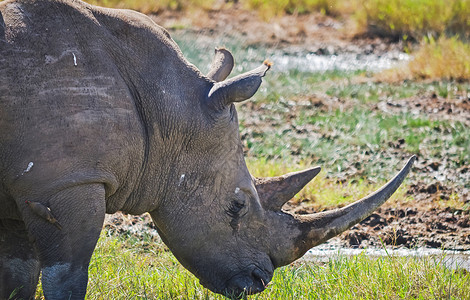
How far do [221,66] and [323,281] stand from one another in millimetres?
1571

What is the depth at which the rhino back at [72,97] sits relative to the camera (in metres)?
4.27

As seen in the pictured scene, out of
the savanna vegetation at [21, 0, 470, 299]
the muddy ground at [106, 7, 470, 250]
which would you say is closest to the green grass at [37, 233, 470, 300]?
the savanna vegetation at [21, 0, 470, 299]

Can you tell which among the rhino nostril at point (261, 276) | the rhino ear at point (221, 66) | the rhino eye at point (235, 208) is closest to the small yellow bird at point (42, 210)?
the rhino eye at point (235, 208)

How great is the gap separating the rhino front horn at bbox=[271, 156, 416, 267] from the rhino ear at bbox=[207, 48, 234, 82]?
998mm

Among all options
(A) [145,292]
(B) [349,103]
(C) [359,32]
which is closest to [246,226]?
(A) [145,292]

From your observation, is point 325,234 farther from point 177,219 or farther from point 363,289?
point 177,219

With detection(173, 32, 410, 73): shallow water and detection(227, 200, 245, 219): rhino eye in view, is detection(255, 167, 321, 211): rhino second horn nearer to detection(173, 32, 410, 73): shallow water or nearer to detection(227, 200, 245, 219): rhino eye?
detection(227, 200, 245, 219): rhino eye

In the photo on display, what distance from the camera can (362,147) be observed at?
9.72 meters

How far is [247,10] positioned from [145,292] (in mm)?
14650

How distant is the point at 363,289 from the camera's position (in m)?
5.16

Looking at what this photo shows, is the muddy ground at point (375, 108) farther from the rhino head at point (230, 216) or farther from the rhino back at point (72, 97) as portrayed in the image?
the rhino back at point (72, 97)

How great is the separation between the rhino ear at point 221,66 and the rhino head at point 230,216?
361 millimetres

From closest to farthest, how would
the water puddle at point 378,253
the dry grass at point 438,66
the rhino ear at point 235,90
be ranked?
1. the rhino ear at point 235,90
2. the water puddle at point 378,253
3. the dry grass at point 438,66

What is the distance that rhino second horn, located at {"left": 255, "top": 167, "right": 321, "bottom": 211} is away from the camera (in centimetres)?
525
